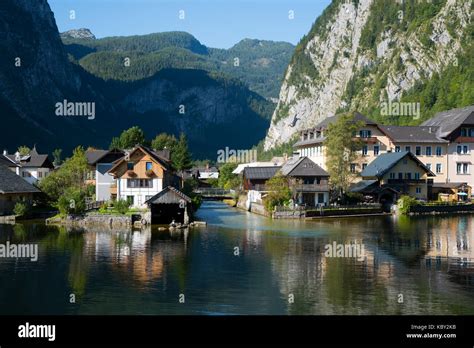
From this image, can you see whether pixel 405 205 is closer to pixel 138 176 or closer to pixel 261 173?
pixel 261 173

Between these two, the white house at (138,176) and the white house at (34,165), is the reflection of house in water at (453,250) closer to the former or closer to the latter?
the white house at (138,176)

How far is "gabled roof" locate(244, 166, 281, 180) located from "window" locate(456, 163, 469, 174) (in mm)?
28310

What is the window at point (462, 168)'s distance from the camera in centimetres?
9188

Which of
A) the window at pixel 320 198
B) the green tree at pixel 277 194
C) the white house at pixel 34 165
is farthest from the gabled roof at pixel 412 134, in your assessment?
the white house at pixel 34 165

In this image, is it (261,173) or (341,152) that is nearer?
(341,152)

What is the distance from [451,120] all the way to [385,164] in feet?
69.6

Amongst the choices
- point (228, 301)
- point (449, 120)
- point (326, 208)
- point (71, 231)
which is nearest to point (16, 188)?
point (71, 231)

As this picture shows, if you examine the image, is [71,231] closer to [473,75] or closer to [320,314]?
[320,314]

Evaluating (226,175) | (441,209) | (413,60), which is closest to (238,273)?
(441,209)

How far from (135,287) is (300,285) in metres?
8.40

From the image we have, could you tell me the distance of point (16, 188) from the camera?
224ft

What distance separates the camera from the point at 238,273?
1353 inches

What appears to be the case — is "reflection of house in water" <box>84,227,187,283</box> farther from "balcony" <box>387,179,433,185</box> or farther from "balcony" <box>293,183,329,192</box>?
"balcony" <box>387,179,433,185</box>

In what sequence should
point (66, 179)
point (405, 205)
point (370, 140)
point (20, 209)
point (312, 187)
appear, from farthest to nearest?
point (370, 140), point (66, 179), point (312, 187), point (405, 205), point (20, 209)
